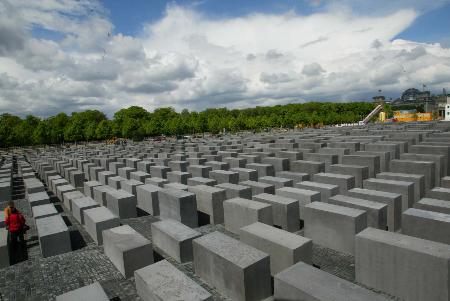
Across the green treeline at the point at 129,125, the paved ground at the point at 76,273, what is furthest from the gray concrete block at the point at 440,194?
the green treeline at the point at 129,125

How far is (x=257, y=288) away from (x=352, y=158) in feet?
35.8

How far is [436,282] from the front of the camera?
5402 millimetres

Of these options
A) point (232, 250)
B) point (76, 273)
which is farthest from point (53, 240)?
point (232, 250)

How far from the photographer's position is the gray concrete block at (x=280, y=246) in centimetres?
640

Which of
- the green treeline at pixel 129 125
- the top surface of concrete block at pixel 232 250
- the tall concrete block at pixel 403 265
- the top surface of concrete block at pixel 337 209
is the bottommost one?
the tall concrete block at pixel 403 265

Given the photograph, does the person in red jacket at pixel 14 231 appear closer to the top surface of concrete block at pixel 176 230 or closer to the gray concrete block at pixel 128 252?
the gray concrete block at pixel 128 252

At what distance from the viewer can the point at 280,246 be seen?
6.56 meters

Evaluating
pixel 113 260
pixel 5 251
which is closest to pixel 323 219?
pixel 113 260

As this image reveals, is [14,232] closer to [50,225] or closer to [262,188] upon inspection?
[50,225]

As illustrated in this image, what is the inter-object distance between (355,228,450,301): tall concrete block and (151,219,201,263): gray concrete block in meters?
3.79

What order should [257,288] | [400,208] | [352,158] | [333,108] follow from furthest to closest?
[333,108] → [352,158] → [400,208] → [257,288]

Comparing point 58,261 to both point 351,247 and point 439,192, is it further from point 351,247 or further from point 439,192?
point 439,192

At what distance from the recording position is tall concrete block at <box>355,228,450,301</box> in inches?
212

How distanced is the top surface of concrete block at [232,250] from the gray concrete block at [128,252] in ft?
4.48
